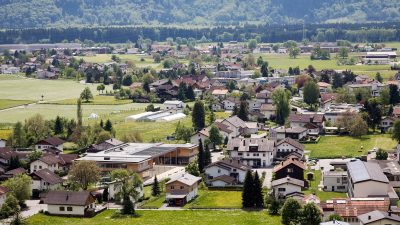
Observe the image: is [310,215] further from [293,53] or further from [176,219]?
[293,53]

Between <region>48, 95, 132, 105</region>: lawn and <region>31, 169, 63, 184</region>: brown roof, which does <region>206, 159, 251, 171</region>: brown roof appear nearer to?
<region>31, 169, 63, 184</region>: brown roof

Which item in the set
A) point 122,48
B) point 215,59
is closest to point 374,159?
point 215,59

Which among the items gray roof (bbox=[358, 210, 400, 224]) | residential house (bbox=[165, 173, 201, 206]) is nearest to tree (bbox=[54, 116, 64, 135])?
residential house (bbox=[165, 173, 201, 206])

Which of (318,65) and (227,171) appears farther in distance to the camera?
(318,65)

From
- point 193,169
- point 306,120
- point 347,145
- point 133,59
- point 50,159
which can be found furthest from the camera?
point 133,59

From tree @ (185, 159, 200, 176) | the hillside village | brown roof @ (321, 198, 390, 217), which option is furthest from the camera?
tree @ (185, 159, 200, 176)

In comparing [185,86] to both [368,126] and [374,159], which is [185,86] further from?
[374,159]

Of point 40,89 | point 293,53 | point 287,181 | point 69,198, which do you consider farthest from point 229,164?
point 293,53
